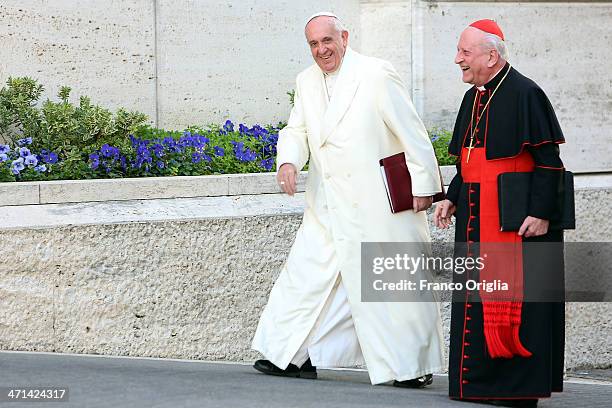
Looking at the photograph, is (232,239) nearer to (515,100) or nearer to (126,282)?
(126,282)

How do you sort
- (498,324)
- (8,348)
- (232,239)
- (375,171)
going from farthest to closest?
(232,239) < (8,348) < (375,171) < (498,324)

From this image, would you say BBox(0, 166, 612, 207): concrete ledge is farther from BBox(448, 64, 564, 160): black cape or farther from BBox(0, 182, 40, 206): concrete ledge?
BBox(448, 64, 564, 160): black cape

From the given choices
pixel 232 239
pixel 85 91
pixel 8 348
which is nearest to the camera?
pixel 8 348

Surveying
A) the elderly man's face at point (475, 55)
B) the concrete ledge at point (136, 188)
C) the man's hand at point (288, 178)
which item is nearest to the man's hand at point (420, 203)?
the man's hand at point (288, 178)

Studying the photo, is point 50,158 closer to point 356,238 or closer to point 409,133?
point 356,238

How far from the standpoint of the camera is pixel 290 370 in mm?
6066

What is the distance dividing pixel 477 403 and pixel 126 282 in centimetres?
219

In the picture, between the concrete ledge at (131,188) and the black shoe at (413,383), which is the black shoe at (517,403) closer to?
the black shoe at (413,383)

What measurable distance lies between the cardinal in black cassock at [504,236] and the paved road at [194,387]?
0.23m

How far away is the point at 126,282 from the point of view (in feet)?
22.2

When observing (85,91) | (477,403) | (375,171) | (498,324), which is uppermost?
(85,91)

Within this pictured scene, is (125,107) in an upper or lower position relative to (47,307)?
upper

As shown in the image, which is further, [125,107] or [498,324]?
[125,107]

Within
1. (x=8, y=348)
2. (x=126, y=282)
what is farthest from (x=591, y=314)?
(x=8, y=348)
